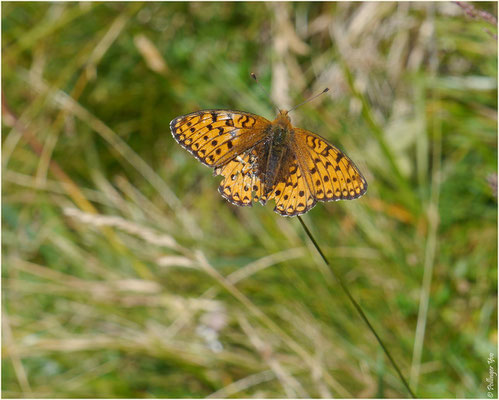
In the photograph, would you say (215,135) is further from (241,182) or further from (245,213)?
(245,213)

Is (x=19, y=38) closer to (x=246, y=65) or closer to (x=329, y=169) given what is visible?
(x=246, y=65)

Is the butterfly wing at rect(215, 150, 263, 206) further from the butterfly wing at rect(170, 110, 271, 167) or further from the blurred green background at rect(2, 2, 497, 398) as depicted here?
the blurred green background at rect(2, 2, 497, 398)

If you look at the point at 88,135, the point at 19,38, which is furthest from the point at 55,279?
the point at 19,38

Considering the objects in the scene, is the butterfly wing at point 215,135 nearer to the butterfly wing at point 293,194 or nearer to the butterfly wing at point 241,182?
the butterfly wing at point 241,182

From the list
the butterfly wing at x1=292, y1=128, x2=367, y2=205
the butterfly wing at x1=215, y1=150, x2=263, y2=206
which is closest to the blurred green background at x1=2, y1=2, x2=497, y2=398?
the butterfly wing at x1=215, y1=150, x2=263, y2=206

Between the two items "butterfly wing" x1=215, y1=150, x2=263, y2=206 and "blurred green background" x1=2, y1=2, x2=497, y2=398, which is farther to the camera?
"blurred green background" x1=2, y1=2, x2=497, y2=398

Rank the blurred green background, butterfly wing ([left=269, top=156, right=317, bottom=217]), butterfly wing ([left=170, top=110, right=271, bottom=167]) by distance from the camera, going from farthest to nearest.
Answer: the blurred green background < butterfly wing ([left=170, top=110, right=271, bottom=167]) < butterfly wing ([left=269, top=156, right=317, bottom=217])

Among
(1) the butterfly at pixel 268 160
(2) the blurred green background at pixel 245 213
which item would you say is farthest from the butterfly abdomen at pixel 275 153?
(2) the blurred green background at pixel 245 213
